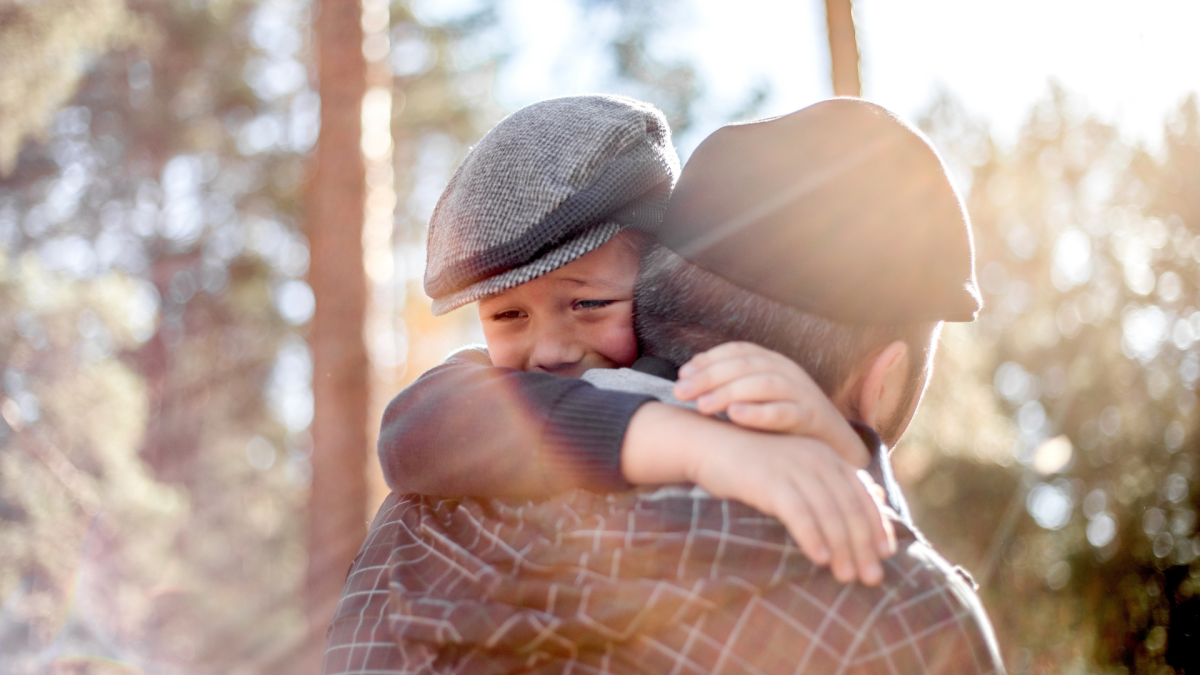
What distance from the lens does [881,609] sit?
96 centimetres

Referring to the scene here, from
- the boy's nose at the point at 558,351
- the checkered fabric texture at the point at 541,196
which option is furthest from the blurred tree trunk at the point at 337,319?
the checkered fabric texture at the point at 541,196

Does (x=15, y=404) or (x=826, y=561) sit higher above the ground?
(x=826, y=561)

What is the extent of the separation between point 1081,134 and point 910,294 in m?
17.9

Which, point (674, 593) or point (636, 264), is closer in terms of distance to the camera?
point (674, 593)

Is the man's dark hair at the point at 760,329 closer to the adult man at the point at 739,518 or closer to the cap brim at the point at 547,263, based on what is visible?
the adult man at the point at 739,518

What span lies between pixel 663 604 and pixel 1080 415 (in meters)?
15.4

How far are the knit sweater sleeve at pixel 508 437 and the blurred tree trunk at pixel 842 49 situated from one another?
2.94 m

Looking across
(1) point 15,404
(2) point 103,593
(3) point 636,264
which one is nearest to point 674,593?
(3) point 636,264

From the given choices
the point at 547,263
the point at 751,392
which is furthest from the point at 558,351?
Result: the point at 751,392

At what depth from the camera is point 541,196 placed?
1.51 meters

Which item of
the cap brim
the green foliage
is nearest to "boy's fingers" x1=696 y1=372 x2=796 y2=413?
the cap brim

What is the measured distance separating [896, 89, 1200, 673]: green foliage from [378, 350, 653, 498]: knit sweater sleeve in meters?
7.19

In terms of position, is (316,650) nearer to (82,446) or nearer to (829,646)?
(82,446)

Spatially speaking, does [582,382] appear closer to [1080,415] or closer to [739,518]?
[739,518]
